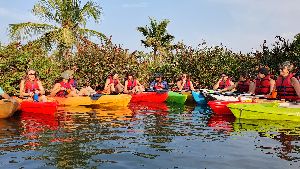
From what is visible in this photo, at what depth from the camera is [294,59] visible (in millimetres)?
26172

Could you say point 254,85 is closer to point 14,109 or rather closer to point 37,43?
point 14,109

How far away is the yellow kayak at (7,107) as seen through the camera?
13.5 m

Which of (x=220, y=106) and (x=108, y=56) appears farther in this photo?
(x=108, y=56)

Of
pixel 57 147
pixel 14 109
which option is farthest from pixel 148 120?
pixel 57 147

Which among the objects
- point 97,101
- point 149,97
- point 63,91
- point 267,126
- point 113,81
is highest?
point 113,81

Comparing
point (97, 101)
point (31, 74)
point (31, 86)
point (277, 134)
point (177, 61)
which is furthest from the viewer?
point (177, 61)

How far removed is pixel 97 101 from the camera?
18672 mm

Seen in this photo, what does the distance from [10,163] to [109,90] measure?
14229 mm

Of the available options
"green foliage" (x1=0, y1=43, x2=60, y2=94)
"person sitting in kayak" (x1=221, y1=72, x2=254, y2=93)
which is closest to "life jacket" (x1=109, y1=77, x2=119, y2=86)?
"green foliage" (x1=0, y1=43, x2=60, y2=94)

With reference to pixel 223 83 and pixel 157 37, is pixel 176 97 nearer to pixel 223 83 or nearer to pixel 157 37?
pixel 223 83

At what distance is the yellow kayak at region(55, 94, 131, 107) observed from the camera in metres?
18.4

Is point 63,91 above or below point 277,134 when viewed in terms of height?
above

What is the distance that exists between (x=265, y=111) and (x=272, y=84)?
2.52 metres

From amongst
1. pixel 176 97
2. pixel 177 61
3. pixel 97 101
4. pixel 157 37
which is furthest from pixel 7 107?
pixel 157 37
